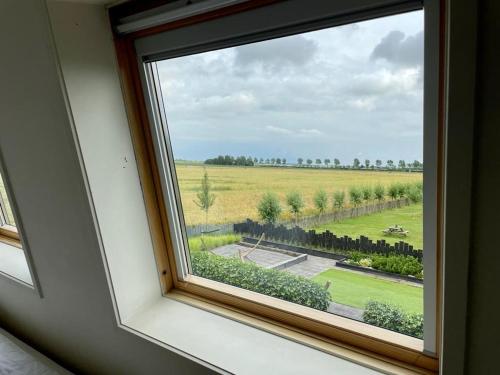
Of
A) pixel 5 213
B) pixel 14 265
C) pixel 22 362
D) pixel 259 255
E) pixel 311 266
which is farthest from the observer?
pixel 5 213

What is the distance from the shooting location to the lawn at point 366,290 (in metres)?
0.86

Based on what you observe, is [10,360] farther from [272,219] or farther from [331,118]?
[331,118]

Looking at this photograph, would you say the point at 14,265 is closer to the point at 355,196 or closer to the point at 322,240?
the point at 322,240

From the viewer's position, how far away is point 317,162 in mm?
902

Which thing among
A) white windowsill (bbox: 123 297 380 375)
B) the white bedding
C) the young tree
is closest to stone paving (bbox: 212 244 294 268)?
the young tree

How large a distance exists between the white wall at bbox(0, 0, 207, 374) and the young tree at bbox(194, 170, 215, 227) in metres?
0.35

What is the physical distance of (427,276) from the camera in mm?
790

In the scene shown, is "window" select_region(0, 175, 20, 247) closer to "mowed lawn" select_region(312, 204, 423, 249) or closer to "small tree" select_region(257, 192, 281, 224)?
"small tree" select_region(257, 192, 281, 224)

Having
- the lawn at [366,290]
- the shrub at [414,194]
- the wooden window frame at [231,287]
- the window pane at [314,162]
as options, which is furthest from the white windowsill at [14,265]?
the shrub at [414,194]

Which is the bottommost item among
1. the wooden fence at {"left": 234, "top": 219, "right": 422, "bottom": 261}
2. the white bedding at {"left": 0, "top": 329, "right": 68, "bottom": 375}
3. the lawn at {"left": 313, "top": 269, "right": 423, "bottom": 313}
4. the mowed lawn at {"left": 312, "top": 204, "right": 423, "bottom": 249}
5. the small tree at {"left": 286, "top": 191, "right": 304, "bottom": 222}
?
the white bedding at {"left": 0, "top": 329, "right": 68, "bottom": 375}

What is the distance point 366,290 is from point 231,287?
492 mm

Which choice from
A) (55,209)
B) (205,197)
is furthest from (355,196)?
(55,209)

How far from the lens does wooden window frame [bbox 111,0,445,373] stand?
0.85m

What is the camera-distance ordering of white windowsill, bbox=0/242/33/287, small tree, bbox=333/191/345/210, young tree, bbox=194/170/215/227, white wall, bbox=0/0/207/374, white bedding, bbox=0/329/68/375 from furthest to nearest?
white windowsill, bbox=0/242/33/287 → white bedding, bbox=0/329/68/375 → young tree, bbox=194/170/215/227 → white wall, bbox=0/0/207/374 → small tree, bbox=333/191/345/210
